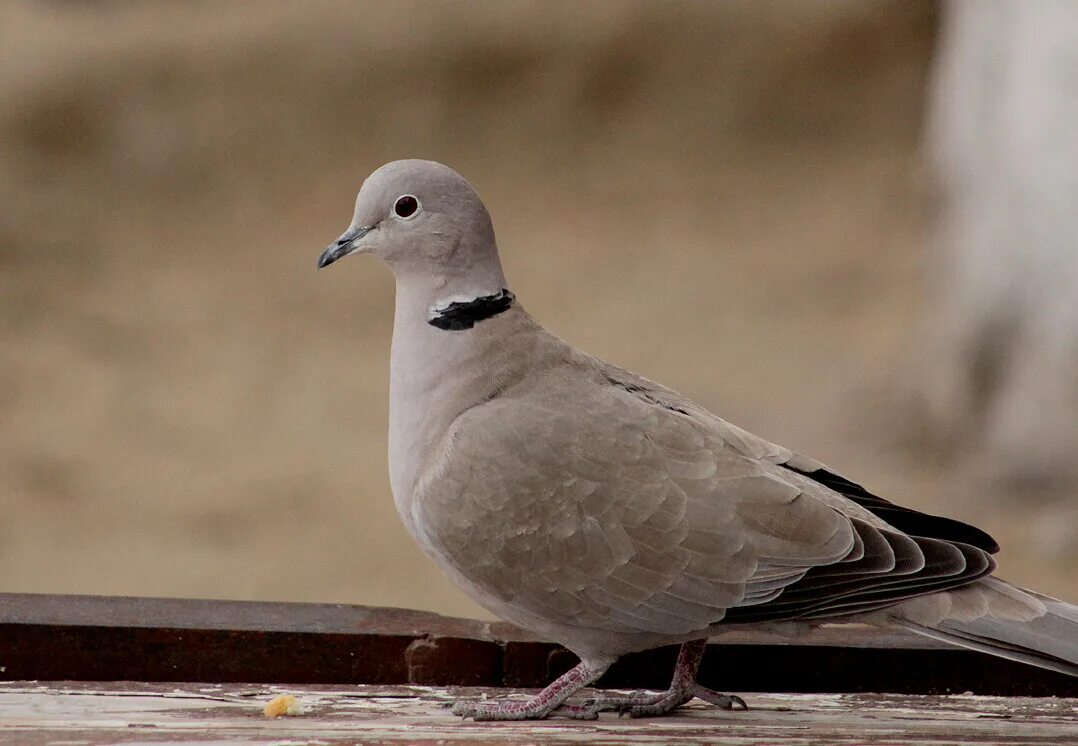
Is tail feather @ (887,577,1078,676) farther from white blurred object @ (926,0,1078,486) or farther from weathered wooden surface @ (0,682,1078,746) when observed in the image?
white blurred object @ (926,0,1078,486)

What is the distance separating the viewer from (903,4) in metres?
11.4

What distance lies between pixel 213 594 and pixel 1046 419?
3396mm

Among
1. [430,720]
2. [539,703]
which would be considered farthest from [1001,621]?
[430,720]

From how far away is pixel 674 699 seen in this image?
222 centimetres

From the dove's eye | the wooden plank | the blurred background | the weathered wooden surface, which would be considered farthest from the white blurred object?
the dove's eye

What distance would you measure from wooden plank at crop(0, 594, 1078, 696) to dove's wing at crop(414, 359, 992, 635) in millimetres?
159

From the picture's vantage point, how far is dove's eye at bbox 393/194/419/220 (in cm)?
225

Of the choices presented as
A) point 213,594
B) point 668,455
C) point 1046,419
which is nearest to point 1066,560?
point 1046,419

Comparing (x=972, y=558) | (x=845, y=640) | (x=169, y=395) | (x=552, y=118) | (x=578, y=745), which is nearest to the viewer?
(x=578, y=745)

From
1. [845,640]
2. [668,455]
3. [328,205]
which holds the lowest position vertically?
[845,640]

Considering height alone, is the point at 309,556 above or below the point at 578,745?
above

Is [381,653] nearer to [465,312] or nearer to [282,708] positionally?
[282,708]

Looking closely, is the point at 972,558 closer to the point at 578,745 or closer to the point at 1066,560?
the point at 578,745

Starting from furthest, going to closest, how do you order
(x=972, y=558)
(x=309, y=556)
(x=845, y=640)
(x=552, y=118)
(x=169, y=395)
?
1. (x=552, y=118)
2. (x=169, y=395)
3. (x=309, y=556)
4. (x=845, y=640)
5. (x=972, y=558)
